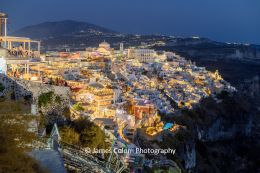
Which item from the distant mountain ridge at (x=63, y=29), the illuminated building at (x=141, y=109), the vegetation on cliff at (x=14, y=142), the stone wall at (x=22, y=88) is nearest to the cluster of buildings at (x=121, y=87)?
the illuminated building at (x=141, y=109)

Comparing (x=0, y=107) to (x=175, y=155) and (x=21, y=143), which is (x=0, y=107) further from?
(x=175, y=155)

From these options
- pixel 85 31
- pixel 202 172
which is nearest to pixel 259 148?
pixel 202 172

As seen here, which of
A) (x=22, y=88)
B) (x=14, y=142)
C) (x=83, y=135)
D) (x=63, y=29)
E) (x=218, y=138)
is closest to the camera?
(x=14, y=142)

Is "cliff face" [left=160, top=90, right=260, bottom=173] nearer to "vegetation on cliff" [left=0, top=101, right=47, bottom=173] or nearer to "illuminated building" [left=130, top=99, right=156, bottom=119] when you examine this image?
"illuminated building" [left=130, top=99, right=156, bottom=119]

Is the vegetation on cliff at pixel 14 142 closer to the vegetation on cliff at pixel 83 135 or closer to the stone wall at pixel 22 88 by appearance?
the vegetation on cliff at pixel 83 135

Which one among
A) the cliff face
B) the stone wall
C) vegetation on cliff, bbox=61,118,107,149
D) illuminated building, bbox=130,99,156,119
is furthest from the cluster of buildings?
vegetation on cliff, bbox=61,118,107,149

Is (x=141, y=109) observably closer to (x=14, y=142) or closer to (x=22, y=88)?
(x=22, y=88)

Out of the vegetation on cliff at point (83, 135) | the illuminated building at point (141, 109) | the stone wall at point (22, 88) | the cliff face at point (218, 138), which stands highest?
the stone wall at point (22, 88)

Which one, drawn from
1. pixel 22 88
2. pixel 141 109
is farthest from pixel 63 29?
pixel 22 88

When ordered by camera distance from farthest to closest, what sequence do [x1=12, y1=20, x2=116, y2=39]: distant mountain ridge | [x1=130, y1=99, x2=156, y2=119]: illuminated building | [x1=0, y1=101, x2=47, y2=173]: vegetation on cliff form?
[x1=12, y1=20, x2=116, y2=39]: distant mountain ridge
[x1=130, y1=99, x2=156, y2=119]: illuminated building
[x1=0, y1=101, x2=47, y2=173]: vegetation on cliff
